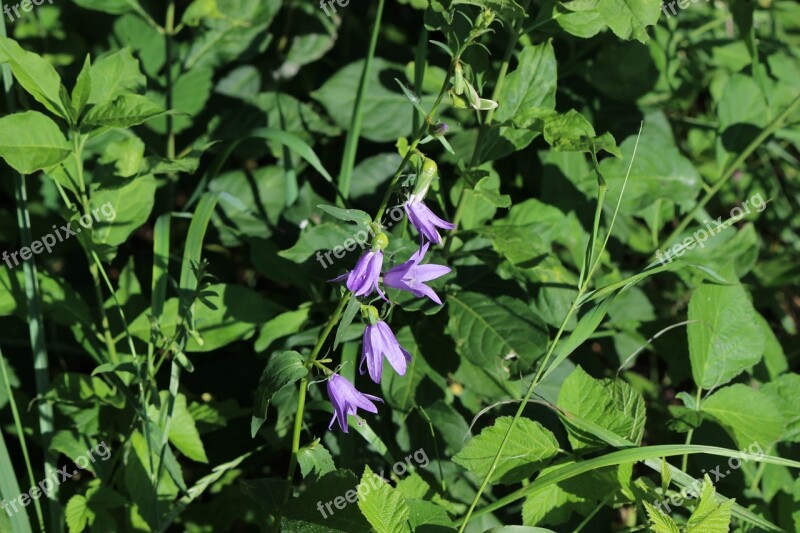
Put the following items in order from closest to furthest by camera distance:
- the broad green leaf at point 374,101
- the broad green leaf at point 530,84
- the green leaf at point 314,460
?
the green leaf at point 314,460 → the broad green leaf at point 530,84 → the broad green leaf at point 374,101

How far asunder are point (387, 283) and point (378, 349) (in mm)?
133

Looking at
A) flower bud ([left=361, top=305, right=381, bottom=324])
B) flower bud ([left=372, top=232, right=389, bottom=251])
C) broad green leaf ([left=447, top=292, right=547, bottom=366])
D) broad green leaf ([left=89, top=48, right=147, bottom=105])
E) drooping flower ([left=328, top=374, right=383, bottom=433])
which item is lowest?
broad green leaf ([left=447, top=292, right=547, bottom=366])

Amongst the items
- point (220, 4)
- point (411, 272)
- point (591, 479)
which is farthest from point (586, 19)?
point (220, 4)

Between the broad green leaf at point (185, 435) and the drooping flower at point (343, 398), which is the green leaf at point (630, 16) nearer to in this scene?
the drooping flower at point (343, 398)

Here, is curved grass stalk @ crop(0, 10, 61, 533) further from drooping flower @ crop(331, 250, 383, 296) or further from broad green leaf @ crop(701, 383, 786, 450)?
broad green leaf @ crop(701, 383, 786, 450)

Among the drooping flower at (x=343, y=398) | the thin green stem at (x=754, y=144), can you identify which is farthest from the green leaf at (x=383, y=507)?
the thin green stem at (x=754, y=144)

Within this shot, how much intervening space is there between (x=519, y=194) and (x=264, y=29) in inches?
43.1

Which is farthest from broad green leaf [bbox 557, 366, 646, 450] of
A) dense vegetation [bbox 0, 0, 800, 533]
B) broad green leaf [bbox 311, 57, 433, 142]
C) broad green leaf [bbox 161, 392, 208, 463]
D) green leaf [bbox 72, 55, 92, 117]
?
green leaf [bbox 72, 55, 92, 117]

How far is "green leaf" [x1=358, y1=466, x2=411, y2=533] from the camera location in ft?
5.28

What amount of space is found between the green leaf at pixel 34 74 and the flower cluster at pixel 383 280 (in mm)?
959

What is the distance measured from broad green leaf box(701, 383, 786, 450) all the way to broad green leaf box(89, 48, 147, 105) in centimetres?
177

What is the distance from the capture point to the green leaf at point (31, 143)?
6.07 ft

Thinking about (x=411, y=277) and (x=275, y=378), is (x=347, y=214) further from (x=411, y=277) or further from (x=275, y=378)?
(x=275, y=378)

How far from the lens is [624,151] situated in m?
2.48
